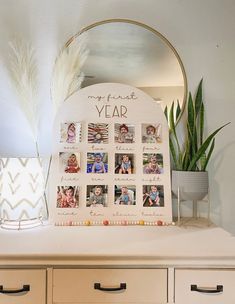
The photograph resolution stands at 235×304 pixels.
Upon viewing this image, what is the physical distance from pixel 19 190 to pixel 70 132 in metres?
0.39

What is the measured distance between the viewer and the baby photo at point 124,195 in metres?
1.53

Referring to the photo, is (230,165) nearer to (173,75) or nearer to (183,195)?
(183,195)

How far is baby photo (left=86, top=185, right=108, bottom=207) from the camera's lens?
5.00ft

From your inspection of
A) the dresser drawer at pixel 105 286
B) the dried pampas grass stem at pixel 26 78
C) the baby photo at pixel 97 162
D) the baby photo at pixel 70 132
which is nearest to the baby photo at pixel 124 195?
the baby photo at pixel 97 162

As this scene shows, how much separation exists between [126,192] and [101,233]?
0.27 meters

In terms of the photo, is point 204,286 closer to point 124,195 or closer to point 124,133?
point 124,195

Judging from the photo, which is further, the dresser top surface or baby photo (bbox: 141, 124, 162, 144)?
baby photo (bbox: 141, 124, 162, 144)

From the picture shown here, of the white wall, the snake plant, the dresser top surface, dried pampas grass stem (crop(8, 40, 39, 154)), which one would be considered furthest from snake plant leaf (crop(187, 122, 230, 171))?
dried pampas grass stem (crop(8, 40, 39, 154))

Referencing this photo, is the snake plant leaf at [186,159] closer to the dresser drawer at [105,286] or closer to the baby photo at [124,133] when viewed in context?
the baby photo at [124,133]

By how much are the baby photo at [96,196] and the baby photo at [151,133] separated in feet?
1.12

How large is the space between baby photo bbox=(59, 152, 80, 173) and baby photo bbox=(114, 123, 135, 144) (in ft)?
0.77

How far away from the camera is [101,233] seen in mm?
1367

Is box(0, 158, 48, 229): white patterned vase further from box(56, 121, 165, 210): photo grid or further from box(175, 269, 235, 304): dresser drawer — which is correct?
box(175, 269, 235, 304): dresser drawer

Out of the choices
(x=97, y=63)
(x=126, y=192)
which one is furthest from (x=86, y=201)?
(x=97, y=63)
